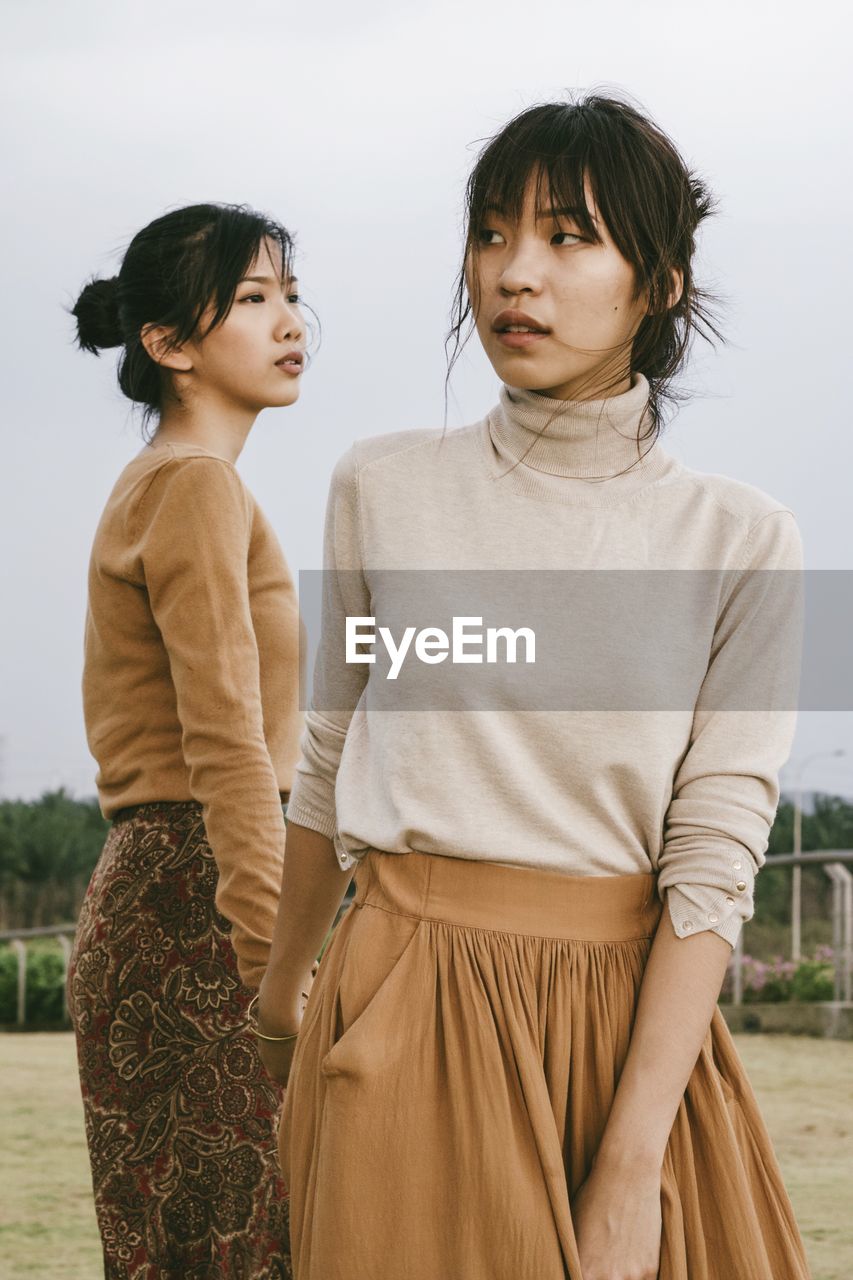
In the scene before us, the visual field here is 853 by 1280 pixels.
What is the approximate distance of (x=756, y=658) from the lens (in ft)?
4.73

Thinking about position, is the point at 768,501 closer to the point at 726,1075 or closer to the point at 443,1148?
the point at 726,1075

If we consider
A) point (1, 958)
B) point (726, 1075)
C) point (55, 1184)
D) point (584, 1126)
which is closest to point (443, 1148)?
point (584, 1126)

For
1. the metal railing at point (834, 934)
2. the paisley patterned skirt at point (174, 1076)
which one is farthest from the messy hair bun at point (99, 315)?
the metal railing at point (834, 934)

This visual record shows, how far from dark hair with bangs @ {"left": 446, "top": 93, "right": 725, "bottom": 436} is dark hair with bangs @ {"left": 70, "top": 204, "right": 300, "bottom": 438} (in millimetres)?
887

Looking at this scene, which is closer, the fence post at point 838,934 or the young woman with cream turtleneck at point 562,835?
the young woman with cream turtleneck at point 562,835

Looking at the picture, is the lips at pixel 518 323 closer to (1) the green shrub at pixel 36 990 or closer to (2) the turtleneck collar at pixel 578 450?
(2) the turtleneck collar at pixel 578 450

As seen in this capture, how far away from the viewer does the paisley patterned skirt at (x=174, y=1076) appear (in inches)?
86.9

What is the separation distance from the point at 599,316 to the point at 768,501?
24cm

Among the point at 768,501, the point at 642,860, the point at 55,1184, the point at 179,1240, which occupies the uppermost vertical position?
the point at 768,501

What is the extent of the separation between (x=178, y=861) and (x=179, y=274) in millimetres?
890

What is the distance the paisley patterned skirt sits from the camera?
2.21 m

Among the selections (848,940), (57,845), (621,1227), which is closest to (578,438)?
(621,1227)

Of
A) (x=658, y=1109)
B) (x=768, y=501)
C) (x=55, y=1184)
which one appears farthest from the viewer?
(x=55, y=1184)

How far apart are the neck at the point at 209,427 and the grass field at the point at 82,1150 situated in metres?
3.10
